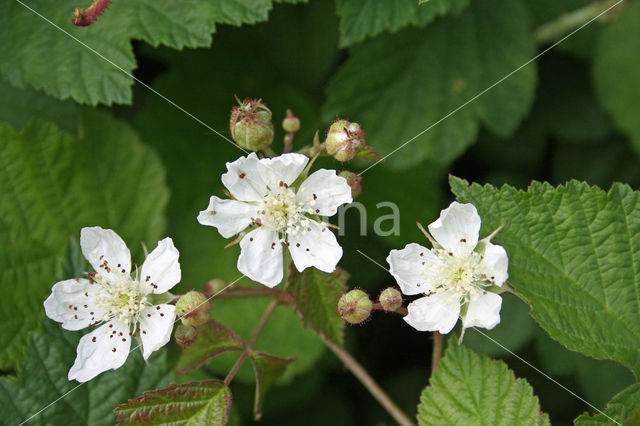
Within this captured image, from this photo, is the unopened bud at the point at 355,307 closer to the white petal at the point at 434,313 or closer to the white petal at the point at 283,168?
the white petal at the point at 434,313

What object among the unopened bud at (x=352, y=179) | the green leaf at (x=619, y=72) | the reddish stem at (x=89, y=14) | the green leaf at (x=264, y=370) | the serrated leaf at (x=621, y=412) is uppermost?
the green leaf at (x=619, y=72)

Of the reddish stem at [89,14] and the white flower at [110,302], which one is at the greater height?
the reddish stem at [89,14]

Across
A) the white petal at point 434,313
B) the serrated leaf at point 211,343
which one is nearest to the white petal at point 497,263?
Result: the white petal at point 434,313

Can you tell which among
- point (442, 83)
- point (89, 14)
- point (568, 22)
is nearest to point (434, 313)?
point (442, 83)

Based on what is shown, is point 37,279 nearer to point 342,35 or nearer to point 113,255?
point 113,255

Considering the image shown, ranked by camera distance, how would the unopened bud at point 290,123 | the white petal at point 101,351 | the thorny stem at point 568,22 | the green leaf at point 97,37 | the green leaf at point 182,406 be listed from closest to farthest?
the green leaf at point 182,406 < the white petal at point 101,351 < the unopened bud at point 290,123 < the green leaf at point 97,37 < the thorny stem at point 568,22

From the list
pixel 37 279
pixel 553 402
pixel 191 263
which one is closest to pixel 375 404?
pixel 553 402
